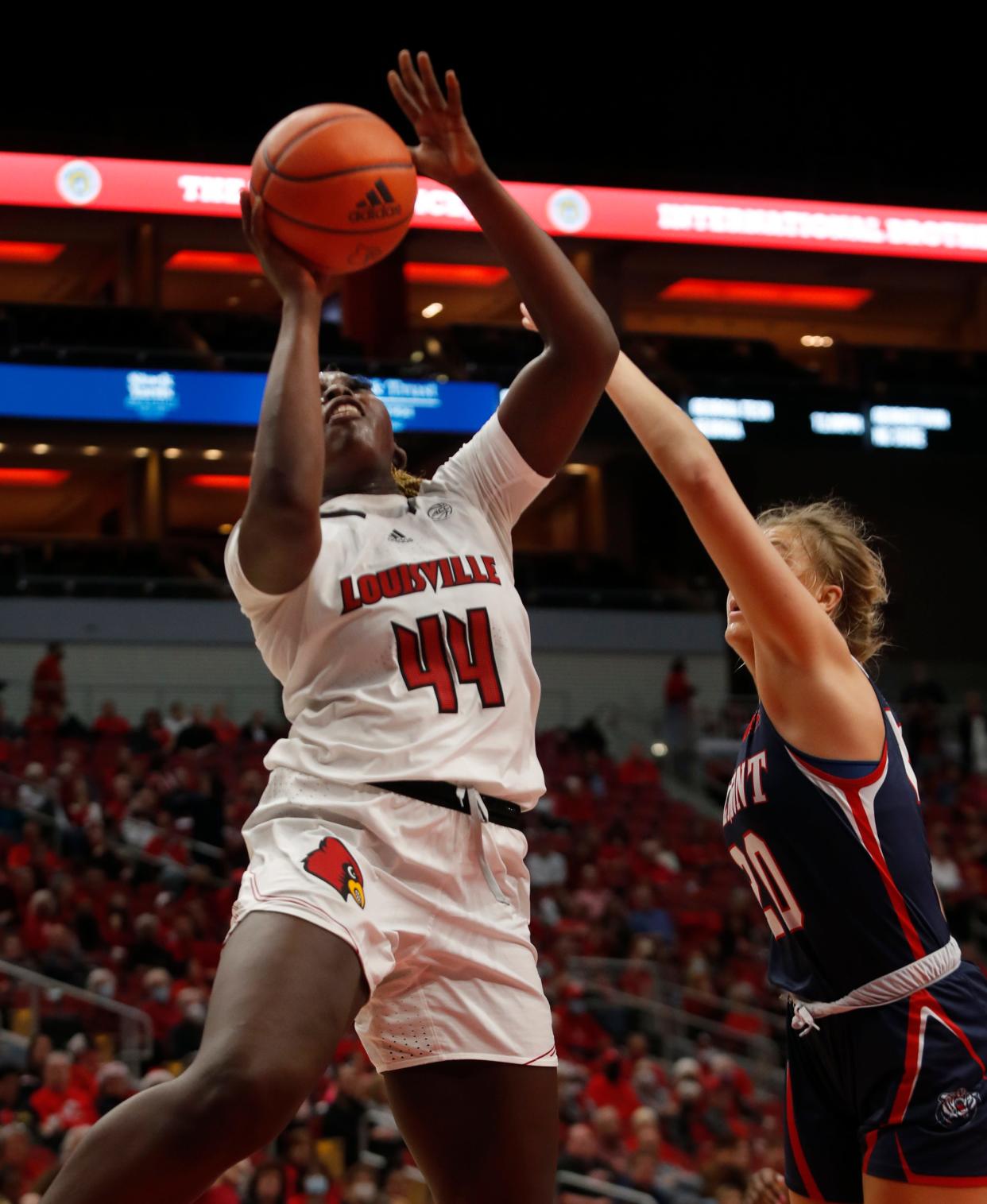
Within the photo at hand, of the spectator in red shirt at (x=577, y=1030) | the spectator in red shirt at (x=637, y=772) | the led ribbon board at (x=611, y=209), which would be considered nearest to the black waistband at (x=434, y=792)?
the spectator in red shirt at (x=577, y=1030)

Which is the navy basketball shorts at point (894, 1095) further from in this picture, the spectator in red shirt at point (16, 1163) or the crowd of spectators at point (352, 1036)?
the spectator in red shirt at point (16, 1163)

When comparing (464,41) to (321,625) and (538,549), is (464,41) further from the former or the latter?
(321,625)

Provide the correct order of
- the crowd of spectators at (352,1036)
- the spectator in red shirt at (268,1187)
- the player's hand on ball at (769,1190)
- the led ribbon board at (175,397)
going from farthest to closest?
the led ribbon board at (175,397) < the crowd of spectators at (352,1036) < the spectator in red shirt at (268,1187) < the player's hand on ball at (769,1190)

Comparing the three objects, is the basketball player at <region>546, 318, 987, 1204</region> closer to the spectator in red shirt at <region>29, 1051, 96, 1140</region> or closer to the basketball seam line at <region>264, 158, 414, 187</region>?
the basketball seam line at <region>264, 158, 414, 187</region>

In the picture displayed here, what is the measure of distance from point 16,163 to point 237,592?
17.4 metres

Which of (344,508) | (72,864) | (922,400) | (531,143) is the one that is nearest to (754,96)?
(531,143)

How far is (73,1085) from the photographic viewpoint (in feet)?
28.4

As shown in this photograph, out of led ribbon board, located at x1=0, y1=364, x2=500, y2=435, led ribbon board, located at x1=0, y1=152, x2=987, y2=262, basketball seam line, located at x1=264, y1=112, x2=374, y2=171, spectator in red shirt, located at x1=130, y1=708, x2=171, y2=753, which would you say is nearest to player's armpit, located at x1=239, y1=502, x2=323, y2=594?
basketball seam line, located at x1=264, y1=112, x2=374, y2=171

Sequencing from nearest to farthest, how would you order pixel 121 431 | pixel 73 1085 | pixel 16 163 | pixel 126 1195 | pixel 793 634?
pixel 126 1195 < pixel 793 634 < pixel 73 1085 < pixel 16 163 < pixel 121 431

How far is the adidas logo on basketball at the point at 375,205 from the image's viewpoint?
10.2 feet

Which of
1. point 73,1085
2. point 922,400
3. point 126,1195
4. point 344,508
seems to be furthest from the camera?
point 922,400

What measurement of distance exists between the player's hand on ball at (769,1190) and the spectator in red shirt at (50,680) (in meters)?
13.7

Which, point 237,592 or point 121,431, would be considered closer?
point 237,592

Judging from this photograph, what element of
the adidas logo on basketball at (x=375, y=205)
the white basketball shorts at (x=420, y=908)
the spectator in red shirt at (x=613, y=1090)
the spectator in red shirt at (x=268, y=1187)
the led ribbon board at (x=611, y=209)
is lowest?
the spectator in red shirt at (x=613, y=1090)
